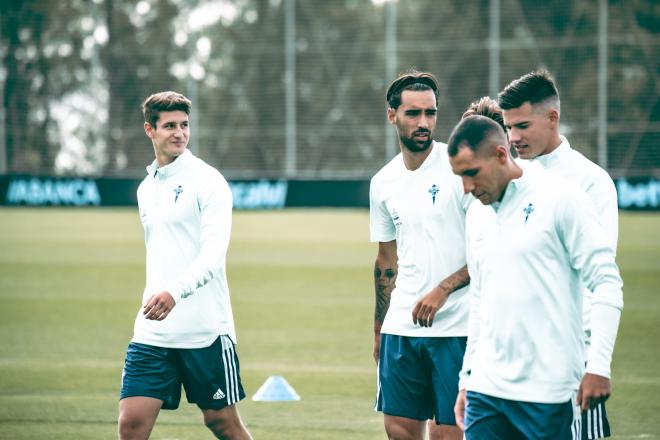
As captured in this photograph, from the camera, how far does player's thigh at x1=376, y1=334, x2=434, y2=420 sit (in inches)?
249

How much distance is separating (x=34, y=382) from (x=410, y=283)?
5.78m

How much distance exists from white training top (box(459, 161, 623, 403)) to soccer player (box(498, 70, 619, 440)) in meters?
0.79

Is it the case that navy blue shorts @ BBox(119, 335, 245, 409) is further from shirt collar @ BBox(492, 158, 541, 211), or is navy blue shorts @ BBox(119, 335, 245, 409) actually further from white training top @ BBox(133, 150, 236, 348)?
shirt collar @ BBox(492, 158, 541, 211)

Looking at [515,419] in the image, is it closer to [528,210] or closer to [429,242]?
[528,210]

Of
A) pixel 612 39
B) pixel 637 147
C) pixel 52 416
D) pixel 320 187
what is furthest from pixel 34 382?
pixel 612 39

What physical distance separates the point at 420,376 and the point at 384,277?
0.75 metres

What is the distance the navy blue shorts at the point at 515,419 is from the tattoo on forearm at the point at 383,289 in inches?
73.8

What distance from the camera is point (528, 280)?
4.78 metres

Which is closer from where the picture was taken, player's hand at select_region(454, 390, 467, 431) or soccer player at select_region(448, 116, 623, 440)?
soccer player at select_region(448, 116, 623, 440)

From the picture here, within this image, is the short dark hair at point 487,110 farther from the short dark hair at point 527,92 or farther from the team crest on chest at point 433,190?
the short dark hair at point 527,92

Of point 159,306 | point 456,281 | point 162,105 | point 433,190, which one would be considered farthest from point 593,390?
point 162,105

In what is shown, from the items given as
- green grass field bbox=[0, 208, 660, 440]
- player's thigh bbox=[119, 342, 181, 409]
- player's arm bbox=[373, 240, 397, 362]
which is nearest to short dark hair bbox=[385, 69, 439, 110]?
player's arm bbox=[373, 240, 397, 362]

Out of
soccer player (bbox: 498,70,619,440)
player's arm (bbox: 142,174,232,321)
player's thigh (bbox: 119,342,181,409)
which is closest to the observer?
soccer player (bbox: 498,70,619,440)

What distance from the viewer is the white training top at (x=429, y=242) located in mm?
6258
